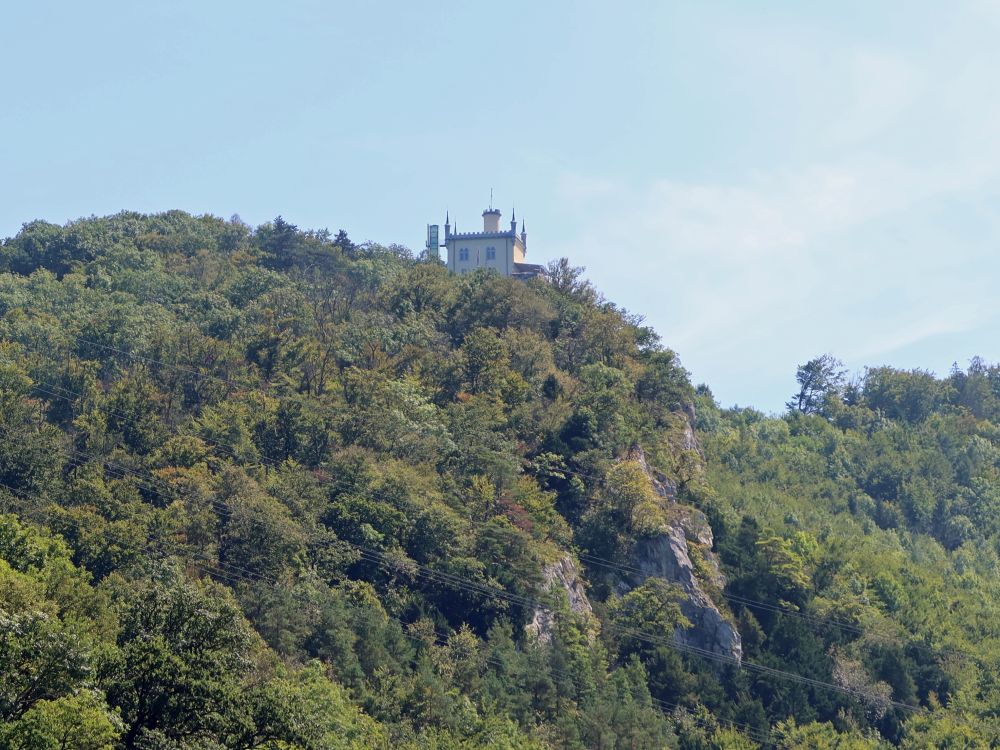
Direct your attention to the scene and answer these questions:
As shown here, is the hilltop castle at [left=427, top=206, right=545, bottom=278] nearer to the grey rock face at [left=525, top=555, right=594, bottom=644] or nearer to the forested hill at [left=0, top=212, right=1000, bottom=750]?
the forested hill at [left=0, top=212, right=1000, bottom=750]

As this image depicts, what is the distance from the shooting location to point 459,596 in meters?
63.9

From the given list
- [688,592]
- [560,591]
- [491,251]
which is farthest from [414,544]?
[491,251]

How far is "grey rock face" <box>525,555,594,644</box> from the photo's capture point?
2525 inches

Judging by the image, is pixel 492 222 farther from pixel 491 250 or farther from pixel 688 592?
pixel 688 592

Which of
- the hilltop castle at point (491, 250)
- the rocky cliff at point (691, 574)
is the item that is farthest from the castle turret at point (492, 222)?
the rocky cliff at point (691, 574)

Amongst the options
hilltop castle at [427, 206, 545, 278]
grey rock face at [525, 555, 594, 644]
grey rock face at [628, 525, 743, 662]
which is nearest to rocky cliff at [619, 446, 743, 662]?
grey rock face at [628, 525, 743, 662]

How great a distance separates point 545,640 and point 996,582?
39799 mm

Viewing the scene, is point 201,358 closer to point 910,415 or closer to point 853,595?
point 853,595

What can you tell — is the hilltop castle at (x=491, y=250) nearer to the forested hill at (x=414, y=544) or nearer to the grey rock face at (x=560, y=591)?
the forested hill at (x=414, y=544)

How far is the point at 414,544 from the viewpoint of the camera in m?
64.1

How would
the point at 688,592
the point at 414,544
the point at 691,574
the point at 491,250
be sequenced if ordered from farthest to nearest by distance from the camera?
the point at 491,250
the point at 691,574
the point at 688,592
the point at 414,544

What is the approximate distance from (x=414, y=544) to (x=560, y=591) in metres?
6.78

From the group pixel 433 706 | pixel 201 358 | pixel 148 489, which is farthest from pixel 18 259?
pixel 433 706

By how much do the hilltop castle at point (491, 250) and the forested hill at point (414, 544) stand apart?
8503 mm
